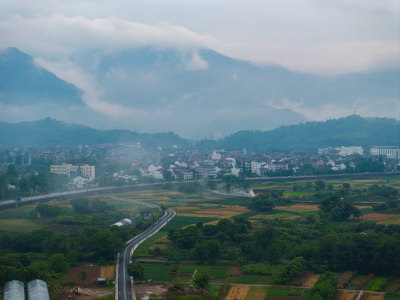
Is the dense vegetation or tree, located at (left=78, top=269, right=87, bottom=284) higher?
the dense vegetation

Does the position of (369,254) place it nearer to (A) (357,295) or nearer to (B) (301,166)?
(A) (357,295)

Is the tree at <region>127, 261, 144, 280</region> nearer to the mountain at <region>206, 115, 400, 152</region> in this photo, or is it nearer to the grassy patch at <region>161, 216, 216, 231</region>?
the grassy patch at <region>161, 216, 216, 231</region>

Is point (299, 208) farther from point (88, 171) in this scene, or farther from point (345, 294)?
point (88, 171)

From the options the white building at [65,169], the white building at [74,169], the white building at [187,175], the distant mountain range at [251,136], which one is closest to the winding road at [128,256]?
the white building at [187,175]

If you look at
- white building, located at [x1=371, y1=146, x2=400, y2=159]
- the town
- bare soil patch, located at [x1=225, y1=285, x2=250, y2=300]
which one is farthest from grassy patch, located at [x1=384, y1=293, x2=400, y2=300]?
white building, located at [x1=371, y1=146, x2=400, y2=159]

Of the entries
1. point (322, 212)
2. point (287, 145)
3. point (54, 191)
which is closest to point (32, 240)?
point (322, 212)

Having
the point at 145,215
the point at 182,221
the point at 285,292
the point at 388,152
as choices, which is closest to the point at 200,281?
the point at 285,292

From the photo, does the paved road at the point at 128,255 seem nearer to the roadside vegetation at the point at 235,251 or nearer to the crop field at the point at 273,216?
the roadside vegetation at the point at 235,251
